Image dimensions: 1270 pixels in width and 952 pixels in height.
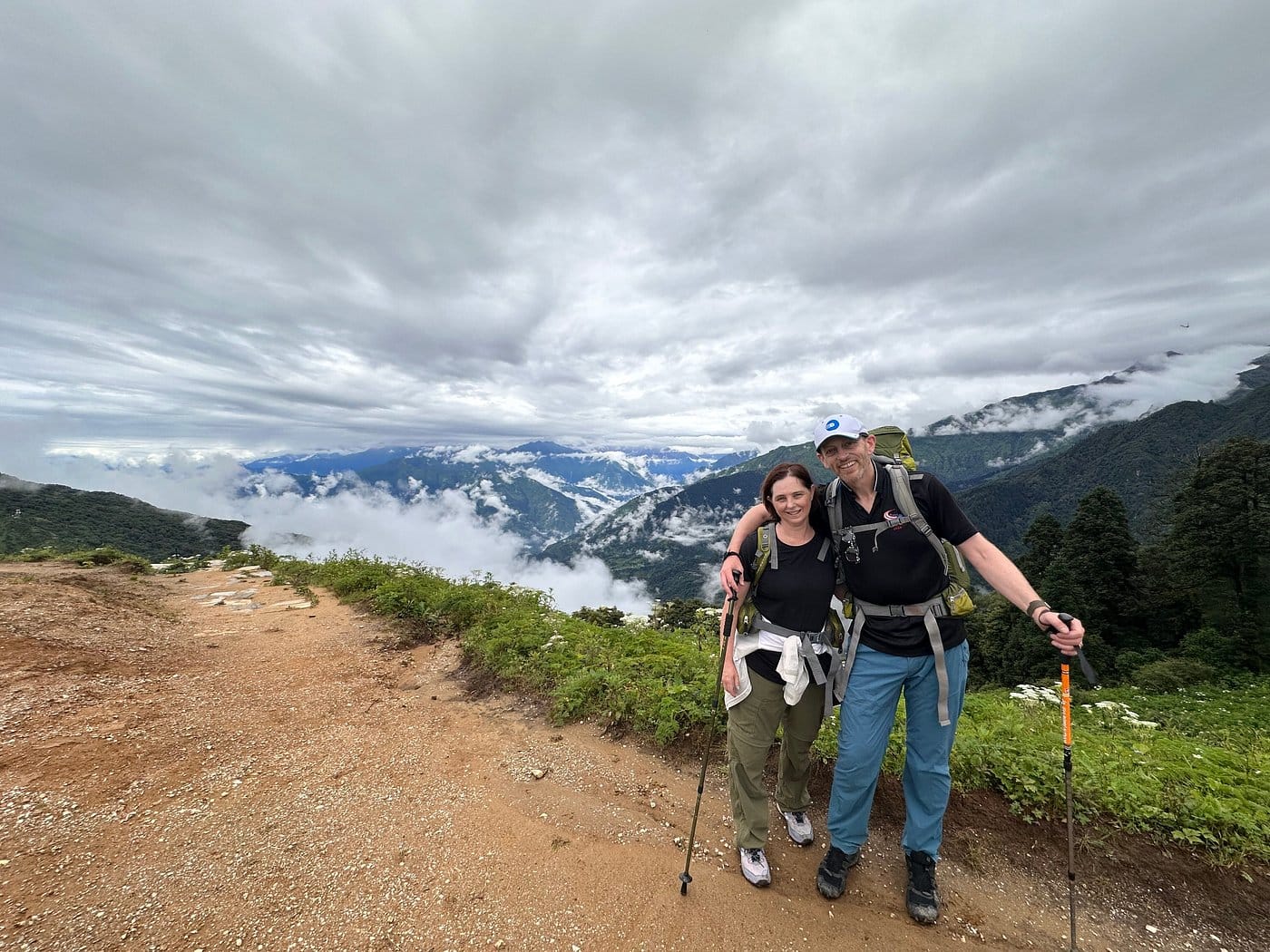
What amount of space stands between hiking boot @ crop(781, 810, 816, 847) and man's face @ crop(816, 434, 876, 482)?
9.44 ft

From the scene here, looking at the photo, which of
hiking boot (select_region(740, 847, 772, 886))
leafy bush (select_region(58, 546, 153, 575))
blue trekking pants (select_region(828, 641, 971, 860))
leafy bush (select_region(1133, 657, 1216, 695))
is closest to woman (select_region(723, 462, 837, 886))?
hiking boot (select_region(740, 847, 772, 886))

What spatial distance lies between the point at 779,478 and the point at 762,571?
708mm

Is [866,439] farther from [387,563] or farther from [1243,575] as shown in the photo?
[1243,575]

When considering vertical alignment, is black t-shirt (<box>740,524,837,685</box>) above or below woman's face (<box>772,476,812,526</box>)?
below

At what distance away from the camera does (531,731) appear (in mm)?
5875

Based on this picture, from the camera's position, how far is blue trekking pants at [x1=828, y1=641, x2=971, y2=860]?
350cm

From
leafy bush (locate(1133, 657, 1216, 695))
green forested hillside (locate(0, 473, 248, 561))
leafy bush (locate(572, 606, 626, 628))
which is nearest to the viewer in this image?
leafy bush (locate(572, 606, 626, 628))

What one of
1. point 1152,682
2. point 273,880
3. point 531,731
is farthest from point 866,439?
point 1152,682

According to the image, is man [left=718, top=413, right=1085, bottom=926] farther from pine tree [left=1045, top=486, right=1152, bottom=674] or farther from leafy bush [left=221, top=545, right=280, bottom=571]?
pine tree [left=1045, top=486, right=1152, bottom=674]

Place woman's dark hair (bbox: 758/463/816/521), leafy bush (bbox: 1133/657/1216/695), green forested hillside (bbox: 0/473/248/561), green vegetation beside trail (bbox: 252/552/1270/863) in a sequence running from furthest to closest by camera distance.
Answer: green forested hillside (bbox: 0/473/248/561), leafy bush (bbox: 1133/657/1216/695), green vegetation beside trail (bbox: 252/552/1270/863), woman's dark hair (bbox: 758/463/816/521)

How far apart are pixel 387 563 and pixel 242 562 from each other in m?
6.87

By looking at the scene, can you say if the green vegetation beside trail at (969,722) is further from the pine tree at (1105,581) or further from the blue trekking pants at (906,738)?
the pine tree at (1105,581)

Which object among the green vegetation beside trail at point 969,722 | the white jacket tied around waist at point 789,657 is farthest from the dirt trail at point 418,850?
the white jacket tied around waist at point 789,657

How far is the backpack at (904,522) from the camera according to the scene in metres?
3.39
